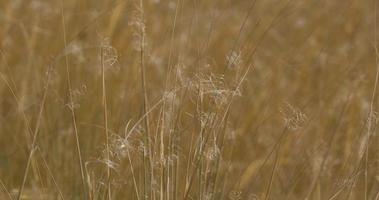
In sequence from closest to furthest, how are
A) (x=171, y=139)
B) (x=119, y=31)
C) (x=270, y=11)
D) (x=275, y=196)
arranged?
(x=171, y=139)
(x=275, y=196)
(x=119, y=31)
(x=270, y=11)

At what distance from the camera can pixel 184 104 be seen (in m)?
2.07

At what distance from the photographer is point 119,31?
10.3 ft

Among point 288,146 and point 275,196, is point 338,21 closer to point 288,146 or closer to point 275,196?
point 288,146

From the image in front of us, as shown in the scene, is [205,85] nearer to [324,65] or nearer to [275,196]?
[275,196]

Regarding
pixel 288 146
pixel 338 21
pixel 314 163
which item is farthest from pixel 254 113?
pixel 338 21

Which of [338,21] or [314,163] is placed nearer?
[314,163]

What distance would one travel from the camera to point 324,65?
3.18 metres

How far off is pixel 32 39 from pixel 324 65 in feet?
3.18

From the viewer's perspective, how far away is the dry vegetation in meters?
1.79

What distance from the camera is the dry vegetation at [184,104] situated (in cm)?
179

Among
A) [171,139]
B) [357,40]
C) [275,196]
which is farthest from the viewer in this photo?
[357,40]

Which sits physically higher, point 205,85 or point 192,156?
point 205,85

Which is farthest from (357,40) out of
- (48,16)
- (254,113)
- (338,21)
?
(48,16)

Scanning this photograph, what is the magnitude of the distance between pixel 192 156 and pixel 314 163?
66 cm
